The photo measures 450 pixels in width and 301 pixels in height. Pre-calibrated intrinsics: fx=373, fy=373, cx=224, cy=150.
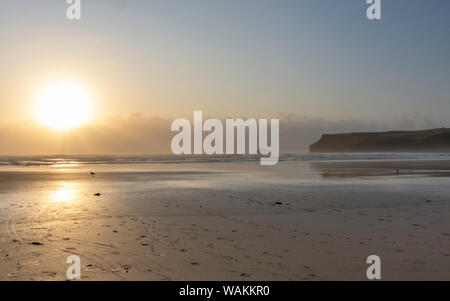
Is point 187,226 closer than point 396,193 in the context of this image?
Yes

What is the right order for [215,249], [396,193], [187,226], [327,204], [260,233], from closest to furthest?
[215,249] < [260,233] < [187,226] < [327,204] < [396,193]

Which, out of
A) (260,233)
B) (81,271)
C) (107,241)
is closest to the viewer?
(81,271)

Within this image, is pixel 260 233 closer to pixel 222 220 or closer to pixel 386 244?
pixel 222 220

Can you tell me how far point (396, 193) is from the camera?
15.4m

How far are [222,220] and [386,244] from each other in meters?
4.21

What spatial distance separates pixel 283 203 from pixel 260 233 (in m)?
4.69

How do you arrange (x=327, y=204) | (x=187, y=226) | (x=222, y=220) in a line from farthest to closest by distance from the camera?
(x=327, y=204)
(x=222, y=220)
(x=187, y=226)

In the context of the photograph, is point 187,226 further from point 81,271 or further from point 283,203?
point 283,203
